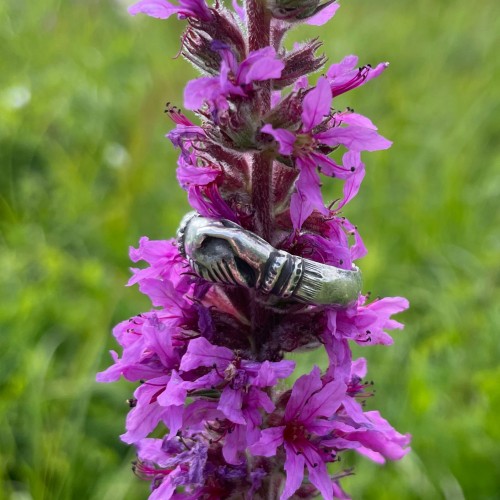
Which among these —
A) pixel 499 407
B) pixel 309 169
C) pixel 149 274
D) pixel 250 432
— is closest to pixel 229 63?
pixel 309 169

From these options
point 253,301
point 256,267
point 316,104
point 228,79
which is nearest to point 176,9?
point 228,79

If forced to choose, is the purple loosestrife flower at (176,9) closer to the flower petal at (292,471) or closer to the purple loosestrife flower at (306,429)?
the purple loosestrife flower at (306,429)

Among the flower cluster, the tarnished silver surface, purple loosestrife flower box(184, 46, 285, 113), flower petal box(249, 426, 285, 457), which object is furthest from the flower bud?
flower petal box(249, 426, 285, 457)

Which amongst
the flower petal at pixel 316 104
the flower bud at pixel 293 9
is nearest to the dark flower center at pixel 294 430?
the flower petal at pixel 316 104

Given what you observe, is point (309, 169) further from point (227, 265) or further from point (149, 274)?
point (149, 274)

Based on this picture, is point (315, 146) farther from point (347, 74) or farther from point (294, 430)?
point (294, 430)
